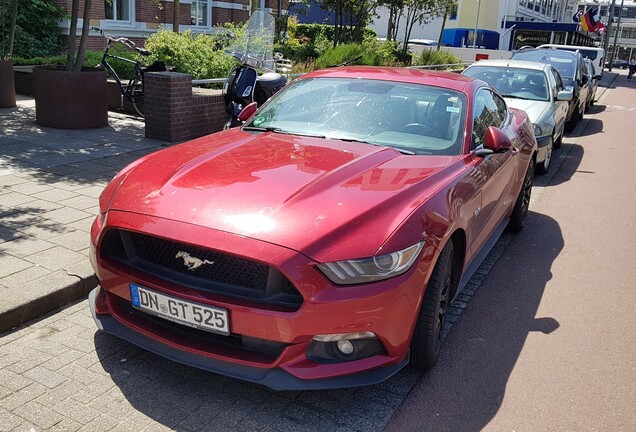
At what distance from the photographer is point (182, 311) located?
3016 mm

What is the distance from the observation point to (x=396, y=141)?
4281 millimetres

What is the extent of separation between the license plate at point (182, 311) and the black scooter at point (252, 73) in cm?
427

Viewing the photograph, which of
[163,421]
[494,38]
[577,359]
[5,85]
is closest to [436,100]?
[577,359]

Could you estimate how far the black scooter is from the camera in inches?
321

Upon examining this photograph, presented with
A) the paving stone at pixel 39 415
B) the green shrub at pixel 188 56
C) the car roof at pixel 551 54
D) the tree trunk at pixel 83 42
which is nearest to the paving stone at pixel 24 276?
the paving stone at pixel 39 415

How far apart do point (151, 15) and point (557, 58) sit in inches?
551

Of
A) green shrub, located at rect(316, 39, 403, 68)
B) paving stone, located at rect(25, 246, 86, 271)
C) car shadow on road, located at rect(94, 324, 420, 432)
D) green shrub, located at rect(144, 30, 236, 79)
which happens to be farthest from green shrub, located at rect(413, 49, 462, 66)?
car shadow on road, located at rect(94, 324, 420, 432)

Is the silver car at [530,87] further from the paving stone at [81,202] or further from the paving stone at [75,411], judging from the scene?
the paving stone at [75,411]

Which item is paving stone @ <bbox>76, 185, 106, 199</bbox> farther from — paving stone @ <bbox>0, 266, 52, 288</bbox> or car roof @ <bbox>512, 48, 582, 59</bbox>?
car roof @ <bbox>512, 48, 582, 59</bbox>

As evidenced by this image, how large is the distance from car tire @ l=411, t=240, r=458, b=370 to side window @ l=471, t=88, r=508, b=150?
1236mm

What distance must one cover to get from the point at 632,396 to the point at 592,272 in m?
2.14

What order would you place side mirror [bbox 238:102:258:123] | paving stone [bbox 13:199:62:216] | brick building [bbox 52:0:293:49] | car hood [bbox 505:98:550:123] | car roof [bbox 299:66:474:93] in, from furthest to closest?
brick building [bbox 52:0:293:49]
car hood [bbox 505:98:550:123]
paving stone [bbox 13:199:62:216]
side mirror [bbox 238:102:258:123]
car roof [bbox 299:66:474:93]

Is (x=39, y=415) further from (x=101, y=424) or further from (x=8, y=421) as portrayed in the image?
(x=101, y=424)

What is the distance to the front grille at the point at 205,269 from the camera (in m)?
2.92
